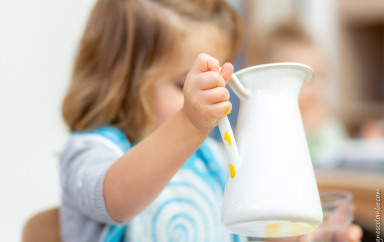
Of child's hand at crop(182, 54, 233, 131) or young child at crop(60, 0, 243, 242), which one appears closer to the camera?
child's hand at crop(182, 54, 233, 131)

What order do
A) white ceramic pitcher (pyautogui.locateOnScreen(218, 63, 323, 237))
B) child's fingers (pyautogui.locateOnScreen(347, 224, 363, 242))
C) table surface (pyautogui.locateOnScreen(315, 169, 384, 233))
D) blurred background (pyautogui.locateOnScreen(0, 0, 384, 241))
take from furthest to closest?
1. table surface (pyautogui.locateOnScreen(315, 169, 384, 233))
2. blurred background (pyautogui.locateOnScreen(0, 0, 384, 241))
3. child's fingers (pyautogui.locateOnScreen(347, 224, 363, 242))
4. white ceramic pitcher (pyautogui.locateOnScreen(218, 63, 323, 237))

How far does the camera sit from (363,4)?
2557 mm

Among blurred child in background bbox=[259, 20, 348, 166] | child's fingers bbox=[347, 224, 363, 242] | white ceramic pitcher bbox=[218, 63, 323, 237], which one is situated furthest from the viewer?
blurred child in background bbox=[259, 20, 348, 166]

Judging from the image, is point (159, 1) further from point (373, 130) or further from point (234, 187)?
point (373, 130)

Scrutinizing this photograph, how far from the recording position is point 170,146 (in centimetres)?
38

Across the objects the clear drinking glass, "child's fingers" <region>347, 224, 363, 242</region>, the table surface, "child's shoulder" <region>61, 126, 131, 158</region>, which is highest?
"child's shoulder" <region>61, 126, 131, 158</region>

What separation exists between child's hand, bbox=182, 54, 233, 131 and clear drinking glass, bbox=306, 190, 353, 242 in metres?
0.23

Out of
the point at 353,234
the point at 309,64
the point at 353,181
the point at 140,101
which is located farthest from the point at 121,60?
the point at 309,64

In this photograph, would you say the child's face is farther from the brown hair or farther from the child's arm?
the child's arm

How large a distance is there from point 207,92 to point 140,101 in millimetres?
278

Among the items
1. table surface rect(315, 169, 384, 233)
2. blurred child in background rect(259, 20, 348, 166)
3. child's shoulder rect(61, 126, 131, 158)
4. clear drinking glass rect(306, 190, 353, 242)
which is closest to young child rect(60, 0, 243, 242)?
child's shoulder rect(61, 126, 131, 158)

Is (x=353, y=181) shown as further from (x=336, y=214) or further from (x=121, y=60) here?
(x=121, y=60)

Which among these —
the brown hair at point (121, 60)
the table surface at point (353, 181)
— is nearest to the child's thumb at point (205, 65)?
the brown hair at point (121, 60)

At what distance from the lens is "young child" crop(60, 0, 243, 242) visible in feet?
1.78
